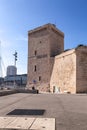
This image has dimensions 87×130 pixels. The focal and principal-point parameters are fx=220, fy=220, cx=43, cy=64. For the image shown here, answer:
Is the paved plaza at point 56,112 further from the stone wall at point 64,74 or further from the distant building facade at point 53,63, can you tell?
the stone wall at point 64,74

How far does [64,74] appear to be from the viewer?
152 feet

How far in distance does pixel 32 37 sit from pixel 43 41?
515cm

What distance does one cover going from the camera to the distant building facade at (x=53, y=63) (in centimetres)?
4106

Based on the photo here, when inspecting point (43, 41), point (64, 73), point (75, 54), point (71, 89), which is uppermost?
point (43, 41)

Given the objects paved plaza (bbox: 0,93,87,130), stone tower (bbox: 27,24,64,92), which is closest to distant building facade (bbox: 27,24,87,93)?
stone tower (bbox: 27,24,64,92)

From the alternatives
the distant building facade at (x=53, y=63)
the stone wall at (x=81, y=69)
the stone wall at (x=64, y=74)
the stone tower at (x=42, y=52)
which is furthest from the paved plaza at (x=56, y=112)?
the stone tower at (x=42, y=52)

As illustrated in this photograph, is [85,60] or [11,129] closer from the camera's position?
[11,129]

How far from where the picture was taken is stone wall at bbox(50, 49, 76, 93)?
138 feet

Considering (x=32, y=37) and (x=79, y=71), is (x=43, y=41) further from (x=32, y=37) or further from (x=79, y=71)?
(x=79, y=71)

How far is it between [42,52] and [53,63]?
5.08 metres

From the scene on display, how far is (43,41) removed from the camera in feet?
186

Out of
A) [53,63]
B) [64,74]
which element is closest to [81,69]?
[64,74]

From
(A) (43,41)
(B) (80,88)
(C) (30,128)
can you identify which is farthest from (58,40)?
(C) (30,128)

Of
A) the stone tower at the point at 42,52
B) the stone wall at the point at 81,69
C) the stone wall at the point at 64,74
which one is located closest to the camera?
the stone wall at the point at 81,69
